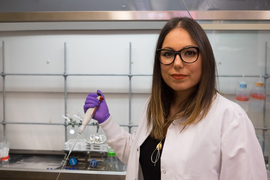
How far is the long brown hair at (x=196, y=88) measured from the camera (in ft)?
2.66

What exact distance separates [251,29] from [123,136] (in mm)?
960

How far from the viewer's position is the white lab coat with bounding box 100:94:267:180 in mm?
701

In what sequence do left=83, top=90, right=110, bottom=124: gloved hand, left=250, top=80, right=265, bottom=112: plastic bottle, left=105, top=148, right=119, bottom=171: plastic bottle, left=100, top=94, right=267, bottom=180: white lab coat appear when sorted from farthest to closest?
left=105, top=148, right=119, bottom=171: plastic bottle < left=250, top=80, right=265, bottom=112: plastic bottle < left=83, top=90, right=110, bottom=124: gloved hand < left=100, top=94, right=267, bottom=180: white lab coat

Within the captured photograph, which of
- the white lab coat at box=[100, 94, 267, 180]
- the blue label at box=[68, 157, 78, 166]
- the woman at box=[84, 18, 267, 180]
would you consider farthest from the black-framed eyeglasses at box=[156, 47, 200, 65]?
the blue label at box=[68, 157, 78, 166]

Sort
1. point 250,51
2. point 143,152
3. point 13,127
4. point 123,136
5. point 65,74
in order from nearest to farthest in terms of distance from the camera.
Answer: point 143,152
point 123,136
point 250,51
point 65,74
point 13,127

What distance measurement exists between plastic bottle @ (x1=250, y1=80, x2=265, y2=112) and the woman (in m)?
0.69

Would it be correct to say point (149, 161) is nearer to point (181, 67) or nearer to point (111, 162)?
point (181, 67)

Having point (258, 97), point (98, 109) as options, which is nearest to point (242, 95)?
point (258, 97)

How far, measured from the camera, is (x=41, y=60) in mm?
1992

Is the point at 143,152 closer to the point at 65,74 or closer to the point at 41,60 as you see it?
the point at 65,74

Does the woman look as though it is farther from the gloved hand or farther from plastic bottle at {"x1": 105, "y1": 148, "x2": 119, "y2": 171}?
plastic bottle at {"x1": 105, "y1": 148, "x2": 119, "y2": 171}

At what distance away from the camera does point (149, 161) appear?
0.90 metres

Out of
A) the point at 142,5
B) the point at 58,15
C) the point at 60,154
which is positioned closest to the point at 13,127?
the point at 60,154

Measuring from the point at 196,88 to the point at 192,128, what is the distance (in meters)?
0.17
